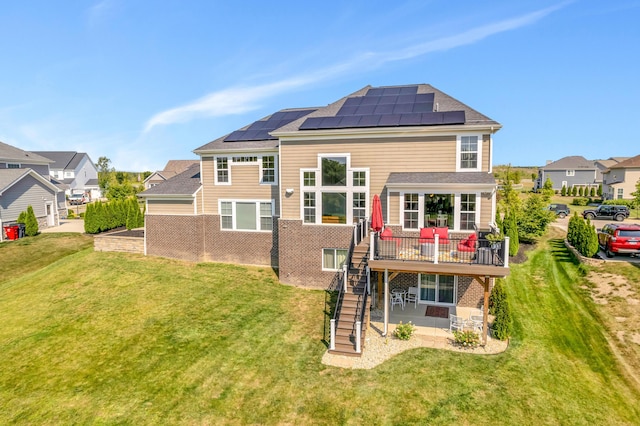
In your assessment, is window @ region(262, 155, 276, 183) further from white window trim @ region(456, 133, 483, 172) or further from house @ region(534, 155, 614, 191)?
house @ region(534, 155, 614, 191)

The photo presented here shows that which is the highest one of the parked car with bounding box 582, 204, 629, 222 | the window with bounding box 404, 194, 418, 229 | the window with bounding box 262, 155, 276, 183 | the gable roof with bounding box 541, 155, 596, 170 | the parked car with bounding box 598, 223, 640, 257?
the gable roof with bounding box 541, 155, 596, 170

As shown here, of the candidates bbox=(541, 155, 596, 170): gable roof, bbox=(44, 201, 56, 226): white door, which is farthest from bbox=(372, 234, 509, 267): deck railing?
bbox=(541, 155, 596, 170): gable roof

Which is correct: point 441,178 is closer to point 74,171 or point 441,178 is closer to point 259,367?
point 259,367

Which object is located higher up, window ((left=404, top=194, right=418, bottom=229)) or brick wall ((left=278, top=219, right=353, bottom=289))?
window ((left=404, top=194, right=418, bottom=229))

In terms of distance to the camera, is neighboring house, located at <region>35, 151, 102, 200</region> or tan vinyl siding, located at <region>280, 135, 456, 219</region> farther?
neighboring house, located at <region>35, 151, 102, 200</region>

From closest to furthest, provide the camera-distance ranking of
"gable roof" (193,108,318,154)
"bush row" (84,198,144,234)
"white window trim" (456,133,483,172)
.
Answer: "white window trim" (456,133,483,172) → "gable roof" (193,108,318,154) → "bush row" (84,198,144,234)

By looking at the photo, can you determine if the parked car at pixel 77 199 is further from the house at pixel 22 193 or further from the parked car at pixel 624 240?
the parked car at pixel 624 240
